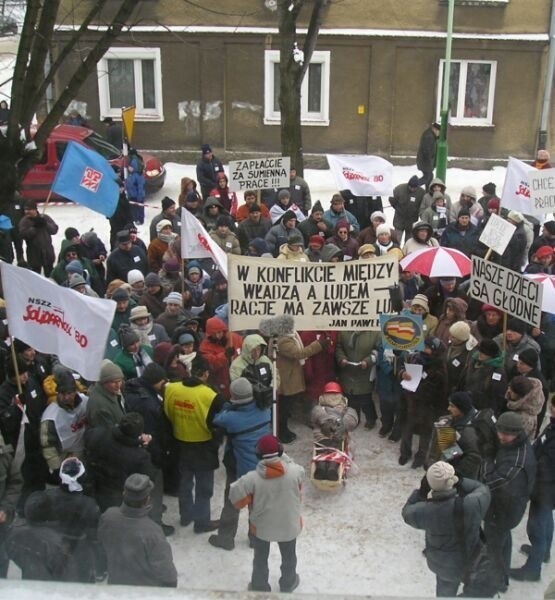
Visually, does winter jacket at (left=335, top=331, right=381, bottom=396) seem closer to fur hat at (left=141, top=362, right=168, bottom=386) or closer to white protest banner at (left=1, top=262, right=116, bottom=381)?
fur hat at (left=141, top=362, right=168, bottom=386)

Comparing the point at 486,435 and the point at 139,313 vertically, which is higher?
the point at 139,313

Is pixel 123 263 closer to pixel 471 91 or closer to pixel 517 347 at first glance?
pixel 517 347

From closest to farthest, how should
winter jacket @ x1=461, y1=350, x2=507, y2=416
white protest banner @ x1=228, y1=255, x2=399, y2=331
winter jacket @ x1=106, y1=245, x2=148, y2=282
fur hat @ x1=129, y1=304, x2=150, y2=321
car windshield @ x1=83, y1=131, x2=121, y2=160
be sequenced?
winter jacket @ x1=461, y1=350, x2=507, y2=416, white protest banner @ x1=228, y1=255, x2=399, y2=331, fur hat @ x1=129, y1=304, x2=150, y2=321, winter jacket @ x1=106, y1=245, x2=148, y2=282, car windshield @ x1=83, y1=131, x2=121, y2=160

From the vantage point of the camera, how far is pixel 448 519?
498 centimetres

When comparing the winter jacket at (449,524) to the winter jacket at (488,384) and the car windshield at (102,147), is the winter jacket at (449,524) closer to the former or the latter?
the winter jacket at (488,384)

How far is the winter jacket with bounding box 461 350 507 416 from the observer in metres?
6.84

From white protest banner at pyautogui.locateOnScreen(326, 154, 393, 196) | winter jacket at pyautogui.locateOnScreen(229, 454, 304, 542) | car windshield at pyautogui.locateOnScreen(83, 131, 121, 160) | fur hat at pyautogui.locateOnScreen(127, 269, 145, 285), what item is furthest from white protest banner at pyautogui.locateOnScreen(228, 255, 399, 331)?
car windshield at pyautogui.locateOnScreen(83, 131, 121, 160)

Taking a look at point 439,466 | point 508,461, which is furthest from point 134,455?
point 508,461

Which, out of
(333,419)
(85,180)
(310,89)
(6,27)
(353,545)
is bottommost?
(353,545)

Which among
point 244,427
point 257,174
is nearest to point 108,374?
point 244,427

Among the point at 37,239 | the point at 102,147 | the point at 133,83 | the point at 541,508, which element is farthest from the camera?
the point at 133,83

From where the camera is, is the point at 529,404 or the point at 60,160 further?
the point at 60,160

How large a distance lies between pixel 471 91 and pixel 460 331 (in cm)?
1558

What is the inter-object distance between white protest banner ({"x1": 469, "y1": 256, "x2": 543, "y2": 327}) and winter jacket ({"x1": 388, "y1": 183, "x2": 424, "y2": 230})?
5.54m
